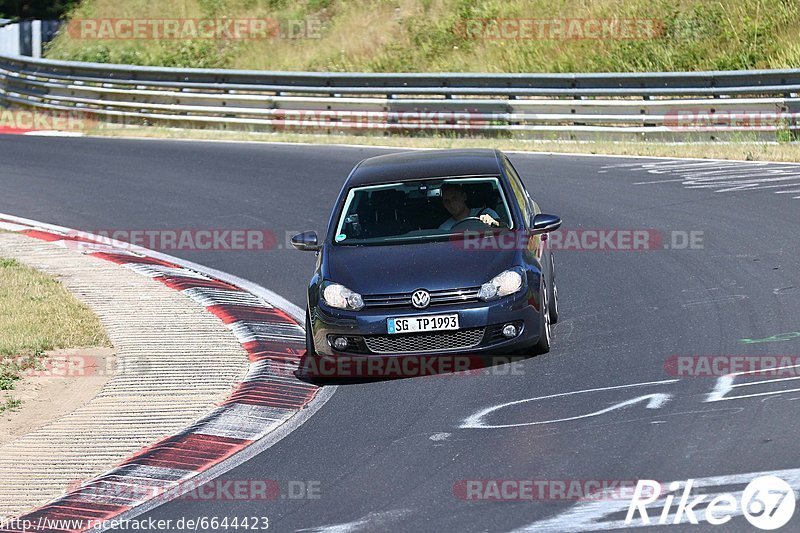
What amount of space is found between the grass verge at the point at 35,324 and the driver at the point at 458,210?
3.14 metres

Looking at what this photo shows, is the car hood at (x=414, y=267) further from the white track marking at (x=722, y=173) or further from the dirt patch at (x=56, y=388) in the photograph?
the white track marking at (x=722, y=173)

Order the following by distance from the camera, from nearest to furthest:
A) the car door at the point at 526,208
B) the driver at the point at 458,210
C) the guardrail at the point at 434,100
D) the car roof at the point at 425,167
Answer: the car door at the point at 526,208 → the driver at the point at 458,210 → the car roof at the point at 425,167 → the guardrail at the point at 434,100

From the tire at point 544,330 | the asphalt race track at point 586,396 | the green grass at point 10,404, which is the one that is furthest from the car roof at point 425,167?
the green grass at point 10,404

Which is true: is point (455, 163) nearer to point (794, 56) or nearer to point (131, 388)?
point (131, 388)

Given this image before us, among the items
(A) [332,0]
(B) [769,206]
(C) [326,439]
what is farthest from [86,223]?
(A) [332,0]

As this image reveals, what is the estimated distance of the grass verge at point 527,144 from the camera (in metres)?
19.4

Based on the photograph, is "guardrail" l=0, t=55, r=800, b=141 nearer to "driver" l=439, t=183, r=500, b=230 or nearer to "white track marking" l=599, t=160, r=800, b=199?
"white track marking" l=599, t=160, r=800, b=199

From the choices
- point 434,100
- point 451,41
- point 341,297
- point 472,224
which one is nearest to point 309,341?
point 341,297

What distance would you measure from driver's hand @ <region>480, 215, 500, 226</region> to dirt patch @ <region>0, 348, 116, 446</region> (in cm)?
319

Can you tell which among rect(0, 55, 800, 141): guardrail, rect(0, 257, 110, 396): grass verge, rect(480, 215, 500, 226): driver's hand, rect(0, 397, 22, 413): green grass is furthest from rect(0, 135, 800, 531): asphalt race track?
rect(0, 55, 800, 141): guardrail

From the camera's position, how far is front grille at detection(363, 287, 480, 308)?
9141 mm

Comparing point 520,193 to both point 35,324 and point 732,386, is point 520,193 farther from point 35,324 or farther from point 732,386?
point 35,324

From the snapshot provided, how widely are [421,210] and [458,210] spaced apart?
30 centimetres

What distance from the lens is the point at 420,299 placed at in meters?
9.13
